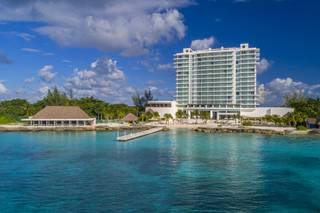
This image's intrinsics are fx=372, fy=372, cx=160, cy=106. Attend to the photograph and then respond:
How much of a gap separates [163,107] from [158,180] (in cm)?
10157

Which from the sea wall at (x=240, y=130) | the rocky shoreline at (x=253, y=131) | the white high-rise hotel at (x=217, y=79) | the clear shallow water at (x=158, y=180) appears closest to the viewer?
the clear shallow water at (x=158, y=180)

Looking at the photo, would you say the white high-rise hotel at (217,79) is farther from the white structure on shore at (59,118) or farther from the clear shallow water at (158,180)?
the clear shallow water at (158,180)

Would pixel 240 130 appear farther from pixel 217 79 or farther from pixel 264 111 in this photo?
pixel 217 79

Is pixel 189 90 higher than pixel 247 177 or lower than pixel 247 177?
higher

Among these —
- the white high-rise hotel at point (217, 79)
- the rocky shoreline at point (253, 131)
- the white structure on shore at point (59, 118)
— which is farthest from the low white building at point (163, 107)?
the white structure on shore at point (59, 118)

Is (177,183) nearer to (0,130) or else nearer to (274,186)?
(274,186)

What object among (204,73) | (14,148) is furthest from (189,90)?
(14,148)

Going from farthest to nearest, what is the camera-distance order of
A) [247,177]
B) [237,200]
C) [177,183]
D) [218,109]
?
[218,109], [247,177], [177,183], [237,200]

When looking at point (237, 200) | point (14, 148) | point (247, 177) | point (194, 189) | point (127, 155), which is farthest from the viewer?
point (14, 148)

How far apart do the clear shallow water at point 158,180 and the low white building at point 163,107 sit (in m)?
81.4

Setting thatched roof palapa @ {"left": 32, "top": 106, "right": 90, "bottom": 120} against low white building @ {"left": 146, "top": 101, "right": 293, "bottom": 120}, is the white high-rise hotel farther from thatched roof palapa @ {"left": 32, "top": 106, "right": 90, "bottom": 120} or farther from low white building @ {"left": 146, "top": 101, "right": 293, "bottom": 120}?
thatched roof palapa @ {"left": 32, "top": 106, "right": 90, "bottom": 120}

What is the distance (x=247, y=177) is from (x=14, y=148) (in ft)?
104

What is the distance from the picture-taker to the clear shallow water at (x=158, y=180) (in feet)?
73.0

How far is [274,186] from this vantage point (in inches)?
1066
